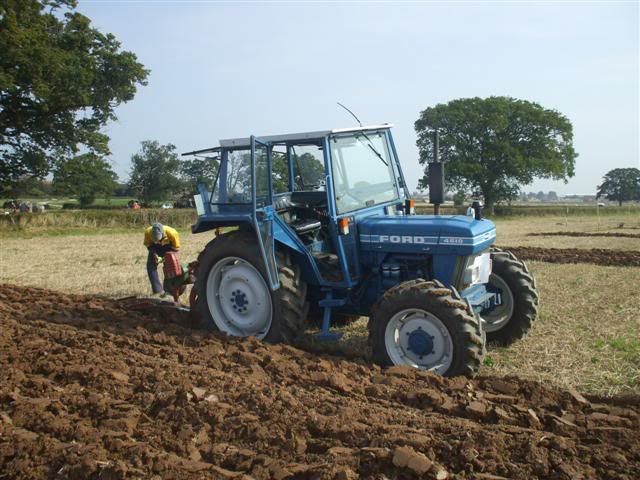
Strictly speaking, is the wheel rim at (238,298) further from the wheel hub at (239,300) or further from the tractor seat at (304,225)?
the tractor seat at (304,225)

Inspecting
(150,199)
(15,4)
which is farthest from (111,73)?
(150,199)

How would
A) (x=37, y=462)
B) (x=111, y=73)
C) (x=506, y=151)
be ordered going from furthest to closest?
(x=506, y=151), (x=111, y=73), (x=37, y=462)

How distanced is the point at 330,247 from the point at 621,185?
79.3 meters

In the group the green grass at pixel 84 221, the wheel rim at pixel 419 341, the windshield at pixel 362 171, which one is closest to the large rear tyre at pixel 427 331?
the wheel rim at pixel 419 341

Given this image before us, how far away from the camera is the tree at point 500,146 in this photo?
157 ft

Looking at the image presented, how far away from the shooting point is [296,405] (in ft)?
13.0

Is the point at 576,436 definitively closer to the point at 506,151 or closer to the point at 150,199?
the point at 506,151

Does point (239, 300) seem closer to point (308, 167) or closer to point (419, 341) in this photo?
point (308, 167)

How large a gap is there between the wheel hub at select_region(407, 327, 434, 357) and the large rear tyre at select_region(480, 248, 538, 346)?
1335mm

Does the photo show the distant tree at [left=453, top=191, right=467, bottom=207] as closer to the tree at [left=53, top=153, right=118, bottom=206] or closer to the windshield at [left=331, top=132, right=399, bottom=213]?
the tree at [left=53, top=153, right=118, bottom=206]

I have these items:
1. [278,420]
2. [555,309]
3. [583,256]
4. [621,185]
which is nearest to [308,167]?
[278,420]

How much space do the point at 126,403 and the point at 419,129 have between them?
51260 mm

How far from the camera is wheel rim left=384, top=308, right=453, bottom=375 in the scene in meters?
4.84

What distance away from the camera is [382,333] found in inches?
197
